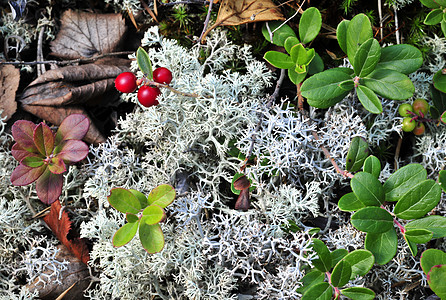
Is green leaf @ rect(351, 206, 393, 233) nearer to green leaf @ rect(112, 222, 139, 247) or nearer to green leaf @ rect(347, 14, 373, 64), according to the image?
green leaf @ rect(347, 14, 373, 64)

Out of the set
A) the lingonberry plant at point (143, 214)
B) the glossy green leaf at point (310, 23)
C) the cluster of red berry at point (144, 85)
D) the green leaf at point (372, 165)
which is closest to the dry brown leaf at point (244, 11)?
the glossy green leaf at point (310, 23)

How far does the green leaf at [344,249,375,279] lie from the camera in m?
1.75

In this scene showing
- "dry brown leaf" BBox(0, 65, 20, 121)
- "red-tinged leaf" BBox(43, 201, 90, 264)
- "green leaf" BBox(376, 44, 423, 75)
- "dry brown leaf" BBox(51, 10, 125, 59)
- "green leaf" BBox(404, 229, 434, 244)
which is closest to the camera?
"green leaf" BBox(404, 229, 434, 244)

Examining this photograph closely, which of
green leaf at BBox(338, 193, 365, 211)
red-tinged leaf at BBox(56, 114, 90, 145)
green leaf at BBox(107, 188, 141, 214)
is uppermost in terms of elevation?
green leaf at BBox(338, 193, 365, 211)

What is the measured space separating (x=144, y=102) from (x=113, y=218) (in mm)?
727

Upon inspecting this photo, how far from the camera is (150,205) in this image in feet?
6.16

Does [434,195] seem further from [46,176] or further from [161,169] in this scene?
[46,176]

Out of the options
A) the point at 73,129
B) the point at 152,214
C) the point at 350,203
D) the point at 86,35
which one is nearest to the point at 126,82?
the point at 73,129

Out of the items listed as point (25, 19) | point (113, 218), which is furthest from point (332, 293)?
point (25, 19)

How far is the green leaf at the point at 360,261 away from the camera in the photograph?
1.75 m

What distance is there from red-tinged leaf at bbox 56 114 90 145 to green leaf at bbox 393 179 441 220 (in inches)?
65.3

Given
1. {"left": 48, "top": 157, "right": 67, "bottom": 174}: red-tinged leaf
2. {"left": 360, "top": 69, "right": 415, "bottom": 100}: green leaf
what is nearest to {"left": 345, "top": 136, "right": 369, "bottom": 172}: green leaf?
{"left": 360, "top": 69, "right": 415, "bottom": 100}: green leaf

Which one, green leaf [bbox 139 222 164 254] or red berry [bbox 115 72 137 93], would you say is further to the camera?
red berry [bbox 115 72 137 93]

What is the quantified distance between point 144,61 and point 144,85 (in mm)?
127
